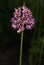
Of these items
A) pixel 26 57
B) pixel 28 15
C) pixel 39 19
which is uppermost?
pixel 39 19

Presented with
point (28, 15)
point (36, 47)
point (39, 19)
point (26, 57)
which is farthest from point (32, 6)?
point (28, 15)

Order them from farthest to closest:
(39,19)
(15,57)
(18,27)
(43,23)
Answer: (15,57)
(43,23)
(39,19)
(18,27)

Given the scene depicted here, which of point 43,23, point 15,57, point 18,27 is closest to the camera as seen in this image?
point 18,27

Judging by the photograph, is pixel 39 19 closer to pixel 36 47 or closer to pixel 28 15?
pixel 36 47

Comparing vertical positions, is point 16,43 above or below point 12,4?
below

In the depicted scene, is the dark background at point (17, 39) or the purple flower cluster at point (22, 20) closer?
the purple flower cluster at point (22, 20)

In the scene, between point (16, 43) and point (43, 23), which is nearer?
point (43, 23)

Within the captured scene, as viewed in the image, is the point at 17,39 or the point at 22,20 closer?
the point at 22,20

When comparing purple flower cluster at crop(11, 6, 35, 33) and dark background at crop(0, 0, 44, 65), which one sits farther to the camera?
dark background at crop(0, 0, 44, 65)
